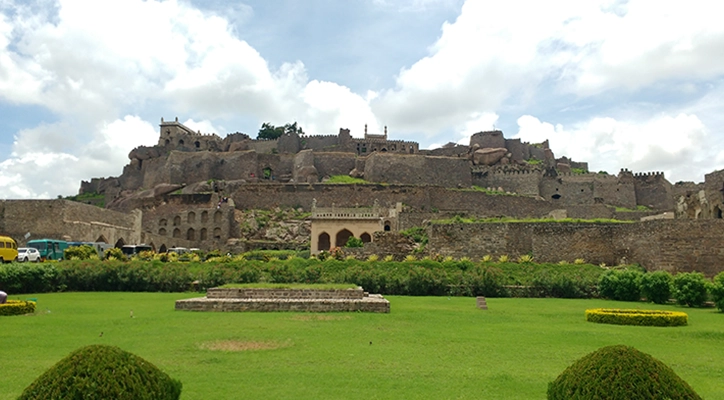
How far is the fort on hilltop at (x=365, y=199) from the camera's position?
30.3m

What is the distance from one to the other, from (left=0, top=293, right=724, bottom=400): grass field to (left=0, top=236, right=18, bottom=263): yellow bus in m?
13.1

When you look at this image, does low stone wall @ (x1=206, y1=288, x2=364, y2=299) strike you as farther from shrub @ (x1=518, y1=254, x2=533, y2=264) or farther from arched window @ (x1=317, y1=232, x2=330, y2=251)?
arched window @ (x1=317, y1=232, x2=330, y2=251)

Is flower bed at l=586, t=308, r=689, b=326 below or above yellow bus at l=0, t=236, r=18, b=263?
below

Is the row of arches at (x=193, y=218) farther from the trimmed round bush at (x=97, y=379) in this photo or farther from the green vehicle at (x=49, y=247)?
the trimmed round bush at (x=97, y=379)

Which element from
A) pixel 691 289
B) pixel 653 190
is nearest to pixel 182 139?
pixel 653 190

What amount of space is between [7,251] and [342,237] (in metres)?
20.9

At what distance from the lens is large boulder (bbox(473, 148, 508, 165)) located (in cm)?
6781

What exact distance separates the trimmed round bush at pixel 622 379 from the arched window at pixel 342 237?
36273mm

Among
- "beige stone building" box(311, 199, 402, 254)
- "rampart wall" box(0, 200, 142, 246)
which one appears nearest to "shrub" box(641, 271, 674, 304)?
"beige stone building" box(311, 199, 402, 254)

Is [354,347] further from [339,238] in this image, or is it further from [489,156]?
[489,156]

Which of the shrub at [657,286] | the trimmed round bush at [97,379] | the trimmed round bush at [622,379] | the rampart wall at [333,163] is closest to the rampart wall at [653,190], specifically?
the rampart wall at [333,163]

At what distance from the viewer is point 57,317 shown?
14.5 m

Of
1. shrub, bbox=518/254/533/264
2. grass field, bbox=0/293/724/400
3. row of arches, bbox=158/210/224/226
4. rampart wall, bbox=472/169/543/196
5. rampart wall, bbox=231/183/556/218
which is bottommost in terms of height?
grass field, bbox=0/293/724/400

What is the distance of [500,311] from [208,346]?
9720 millimetres
